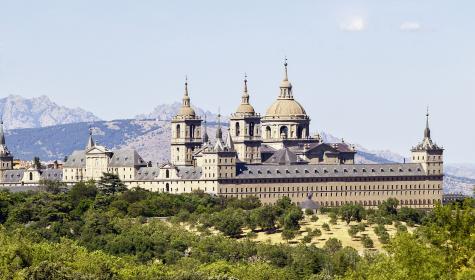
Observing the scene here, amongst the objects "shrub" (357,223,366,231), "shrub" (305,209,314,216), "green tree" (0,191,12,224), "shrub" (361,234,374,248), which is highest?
"green tree" (0,191,12,224)

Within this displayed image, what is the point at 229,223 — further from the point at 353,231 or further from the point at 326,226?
the point at 353,231

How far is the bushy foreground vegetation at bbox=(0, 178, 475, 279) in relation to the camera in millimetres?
93750

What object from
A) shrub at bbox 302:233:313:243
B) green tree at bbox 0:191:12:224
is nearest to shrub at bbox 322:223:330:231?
shrub at bbox 302:233:313:243

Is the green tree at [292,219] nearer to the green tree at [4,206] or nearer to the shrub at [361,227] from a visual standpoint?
the shrub at [361,227]

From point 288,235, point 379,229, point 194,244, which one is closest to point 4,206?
point 288,235

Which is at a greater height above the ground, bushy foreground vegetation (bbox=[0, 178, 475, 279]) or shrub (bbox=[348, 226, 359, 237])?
bushy foreground vegetation (bbox=[0, 178, 475, 279])

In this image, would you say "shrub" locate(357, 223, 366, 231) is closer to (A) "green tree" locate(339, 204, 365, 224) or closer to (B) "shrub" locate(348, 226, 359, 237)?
(B) "shrub" locate(348, 226, 359, 237)

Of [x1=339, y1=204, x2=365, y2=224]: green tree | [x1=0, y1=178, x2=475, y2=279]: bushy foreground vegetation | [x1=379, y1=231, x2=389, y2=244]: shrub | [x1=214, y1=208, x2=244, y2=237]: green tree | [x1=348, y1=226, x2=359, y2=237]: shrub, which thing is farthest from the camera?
[x1=339, y1=204, x2=365, y2=224]: green tree

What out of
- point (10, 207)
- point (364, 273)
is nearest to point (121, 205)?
point (10, 207)

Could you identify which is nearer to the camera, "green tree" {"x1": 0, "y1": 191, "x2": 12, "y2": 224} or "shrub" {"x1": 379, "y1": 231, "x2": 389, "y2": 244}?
"shrub" {"x1": 379, "y1": 231, "x2": 389, "y2": 244}

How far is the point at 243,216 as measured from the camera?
183m

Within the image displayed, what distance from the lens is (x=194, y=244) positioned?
154 meters

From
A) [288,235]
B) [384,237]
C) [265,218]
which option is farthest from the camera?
[265,218]

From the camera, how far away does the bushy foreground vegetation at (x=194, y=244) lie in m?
93.8
